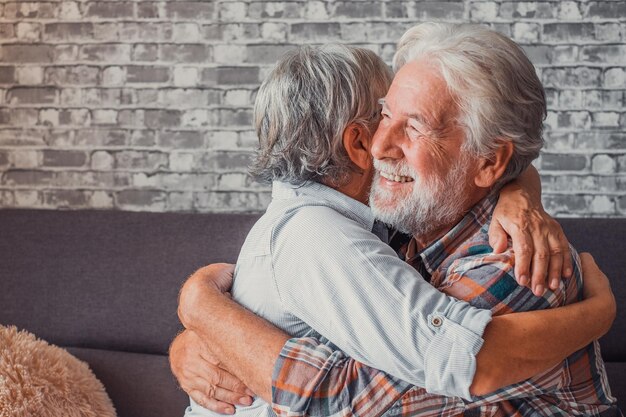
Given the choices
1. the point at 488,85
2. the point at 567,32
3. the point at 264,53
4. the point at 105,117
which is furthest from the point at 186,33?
the point at 488,85

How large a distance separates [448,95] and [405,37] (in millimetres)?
227

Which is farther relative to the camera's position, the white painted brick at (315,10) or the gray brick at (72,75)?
the gray brick at (72,75)

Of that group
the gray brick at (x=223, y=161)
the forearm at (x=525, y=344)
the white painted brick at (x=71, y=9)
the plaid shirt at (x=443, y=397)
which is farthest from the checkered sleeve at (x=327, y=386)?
the white painted brick at (x=71, y=9)

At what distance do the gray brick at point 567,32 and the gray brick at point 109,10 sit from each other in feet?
5.25

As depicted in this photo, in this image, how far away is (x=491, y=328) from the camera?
1286 mm

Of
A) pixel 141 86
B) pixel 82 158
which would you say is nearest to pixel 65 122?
pixel 82 158

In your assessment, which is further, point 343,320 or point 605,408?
point 605,408

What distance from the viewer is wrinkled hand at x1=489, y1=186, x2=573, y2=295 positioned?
4.53 feet

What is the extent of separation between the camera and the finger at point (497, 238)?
144 centimetres

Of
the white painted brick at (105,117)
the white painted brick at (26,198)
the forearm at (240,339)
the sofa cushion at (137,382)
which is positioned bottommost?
the sofa cushion at (137,382)

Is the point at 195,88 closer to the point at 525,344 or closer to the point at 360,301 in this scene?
the point at 360,301

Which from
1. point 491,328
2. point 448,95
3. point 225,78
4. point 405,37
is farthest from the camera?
point 225,78

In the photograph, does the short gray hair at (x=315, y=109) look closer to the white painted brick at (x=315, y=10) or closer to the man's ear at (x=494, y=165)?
the man's ear at (x=494, y=165)

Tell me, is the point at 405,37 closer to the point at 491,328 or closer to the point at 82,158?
the point at 491,328
